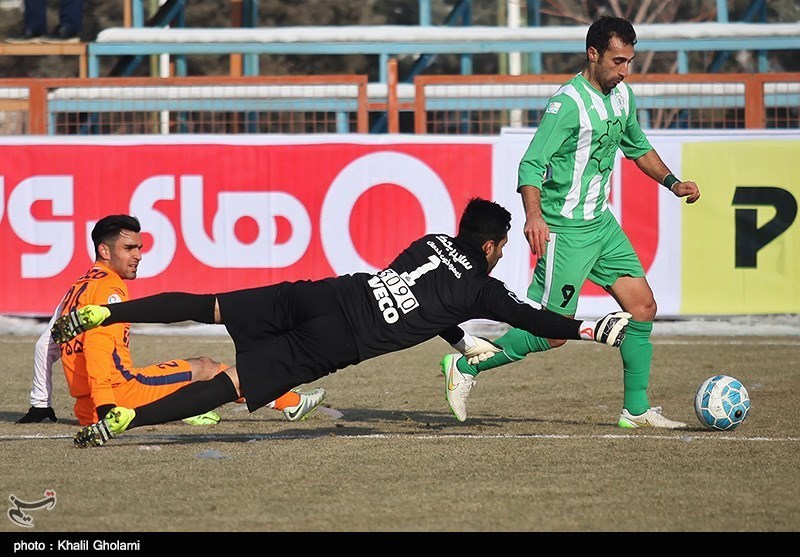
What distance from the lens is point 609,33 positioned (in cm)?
768

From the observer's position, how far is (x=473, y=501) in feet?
19.2

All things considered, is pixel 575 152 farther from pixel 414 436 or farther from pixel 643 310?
pixel 414 436

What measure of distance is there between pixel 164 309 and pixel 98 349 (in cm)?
92

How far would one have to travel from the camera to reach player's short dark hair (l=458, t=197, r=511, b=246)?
7.24m

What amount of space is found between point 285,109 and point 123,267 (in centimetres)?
650

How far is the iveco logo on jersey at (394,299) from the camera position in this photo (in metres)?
7.13

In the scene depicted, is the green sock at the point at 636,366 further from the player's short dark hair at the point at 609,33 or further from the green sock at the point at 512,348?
the player's short dark hair at the point at 609,33

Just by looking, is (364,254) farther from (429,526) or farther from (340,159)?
(429,526)

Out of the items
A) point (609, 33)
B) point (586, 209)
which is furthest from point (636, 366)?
Result: point (609, 33)

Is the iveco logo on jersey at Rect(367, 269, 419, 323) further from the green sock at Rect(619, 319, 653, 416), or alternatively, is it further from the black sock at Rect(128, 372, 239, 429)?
the green sock at Rect(619, 319, 653, 416)

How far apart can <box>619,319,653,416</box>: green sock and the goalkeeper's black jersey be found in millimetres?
1177

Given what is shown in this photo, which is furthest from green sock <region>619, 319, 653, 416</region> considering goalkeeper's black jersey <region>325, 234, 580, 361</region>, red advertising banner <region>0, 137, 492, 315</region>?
red advertising banner <region>0, 137, 492, 315</region>

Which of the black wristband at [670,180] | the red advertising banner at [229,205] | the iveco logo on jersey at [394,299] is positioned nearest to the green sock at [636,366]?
the black wristband at [670,180]

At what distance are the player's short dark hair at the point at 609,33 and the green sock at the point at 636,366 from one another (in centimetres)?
157
